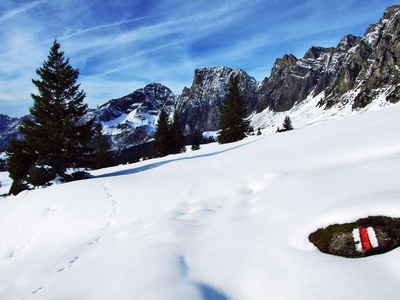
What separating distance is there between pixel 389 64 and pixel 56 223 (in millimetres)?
198642

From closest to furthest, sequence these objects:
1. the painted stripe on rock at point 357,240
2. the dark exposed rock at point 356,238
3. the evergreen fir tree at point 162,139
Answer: the dark exposed rock at point 356,238 < the painted stripe on rock at point 357,240 < the evergreen fir tree at point 162,139

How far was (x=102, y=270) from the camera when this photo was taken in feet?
14.0

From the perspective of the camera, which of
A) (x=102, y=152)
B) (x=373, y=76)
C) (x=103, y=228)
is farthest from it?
(x=373, y=76)

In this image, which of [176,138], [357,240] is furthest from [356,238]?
[176,138]

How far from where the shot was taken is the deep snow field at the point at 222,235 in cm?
323

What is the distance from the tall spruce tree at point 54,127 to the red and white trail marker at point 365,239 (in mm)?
16225

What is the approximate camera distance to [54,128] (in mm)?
15867

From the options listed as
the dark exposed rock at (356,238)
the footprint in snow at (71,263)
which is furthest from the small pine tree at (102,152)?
the dark exposed rock at (356,238)

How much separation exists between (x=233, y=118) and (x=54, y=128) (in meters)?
22.8

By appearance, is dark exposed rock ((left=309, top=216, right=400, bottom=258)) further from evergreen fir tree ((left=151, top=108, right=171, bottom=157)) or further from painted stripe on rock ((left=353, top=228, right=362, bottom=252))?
evergreen fir tree ((left=151, top=108, right=171, bottom=157))

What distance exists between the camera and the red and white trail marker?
11.4ft

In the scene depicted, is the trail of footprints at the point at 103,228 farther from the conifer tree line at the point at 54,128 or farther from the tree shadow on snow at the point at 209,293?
the conifer tree line at the point at 54,128

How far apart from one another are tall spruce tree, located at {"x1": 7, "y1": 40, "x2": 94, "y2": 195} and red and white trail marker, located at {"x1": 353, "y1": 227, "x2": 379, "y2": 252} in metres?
16.2

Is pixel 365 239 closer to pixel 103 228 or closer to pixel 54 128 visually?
pixel 103 228
